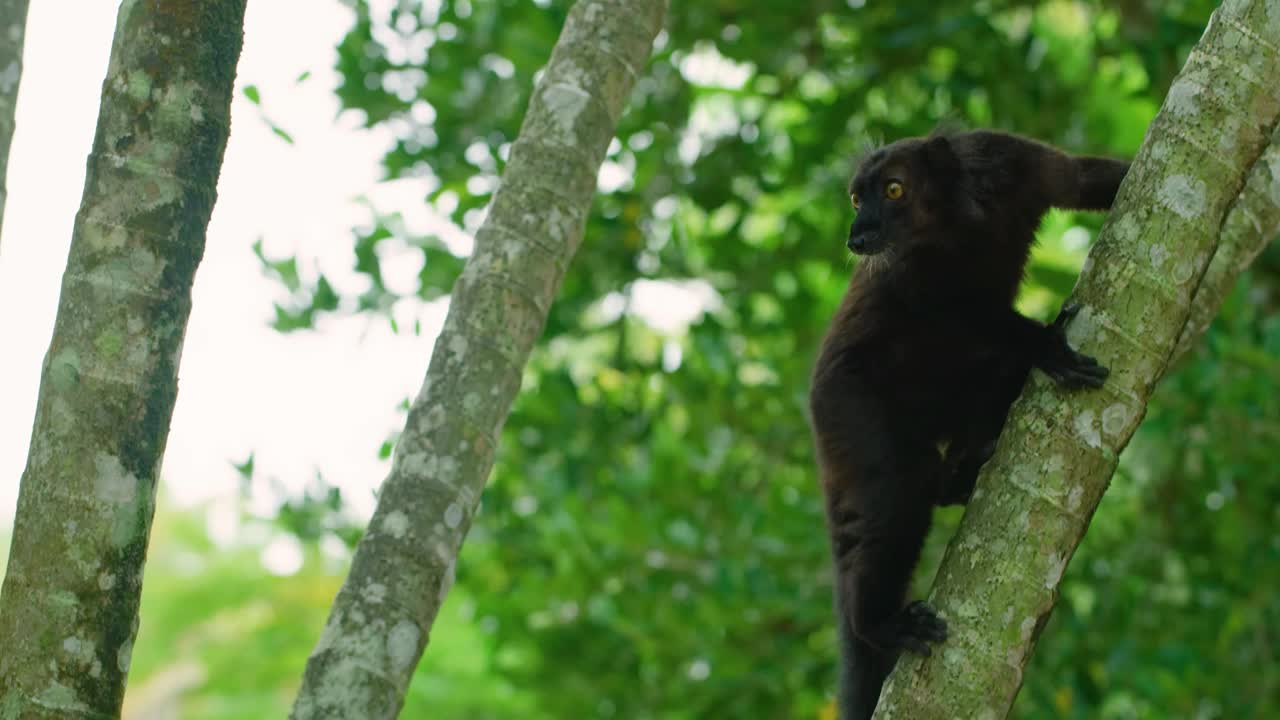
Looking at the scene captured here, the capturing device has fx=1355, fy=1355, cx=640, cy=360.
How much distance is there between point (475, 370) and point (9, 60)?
125cm

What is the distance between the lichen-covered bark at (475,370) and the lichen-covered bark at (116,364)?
47cm

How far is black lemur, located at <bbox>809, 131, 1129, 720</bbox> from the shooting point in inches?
144

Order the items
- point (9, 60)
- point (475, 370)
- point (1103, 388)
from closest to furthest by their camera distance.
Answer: point (1103, 388)
point (475, 370)
point (9, 60)

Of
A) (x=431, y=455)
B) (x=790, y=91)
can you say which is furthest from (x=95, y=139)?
(x=790, y=91)

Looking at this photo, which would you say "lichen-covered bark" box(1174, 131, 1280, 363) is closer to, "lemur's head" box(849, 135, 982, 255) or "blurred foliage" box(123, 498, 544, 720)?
"lemur's head" box(849, 135, 982, 255)

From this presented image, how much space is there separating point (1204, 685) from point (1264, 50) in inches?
163

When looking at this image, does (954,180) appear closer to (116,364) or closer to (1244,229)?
(1244,229)

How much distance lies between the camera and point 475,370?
2881mm

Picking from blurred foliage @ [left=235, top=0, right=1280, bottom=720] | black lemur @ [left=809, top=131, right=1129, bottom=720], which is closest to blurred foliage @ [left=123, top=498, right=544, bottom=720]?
blurred foliage @ [left=235, top=0, right=1280, bottom=720]

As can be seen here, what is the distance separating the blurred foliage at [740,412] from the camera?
5914mm

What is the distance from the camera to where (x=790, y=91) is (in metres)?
6.75

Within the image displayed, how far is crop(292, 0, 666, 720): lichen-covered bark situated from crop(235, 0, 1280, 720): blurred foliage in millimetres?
2699

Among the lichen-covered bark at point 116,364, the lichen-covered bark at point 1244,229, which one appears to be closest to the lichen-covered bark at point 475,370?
the lichen-covered bark at point 116,364

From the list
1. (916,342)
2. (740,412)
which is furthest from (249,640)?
(916,342)
